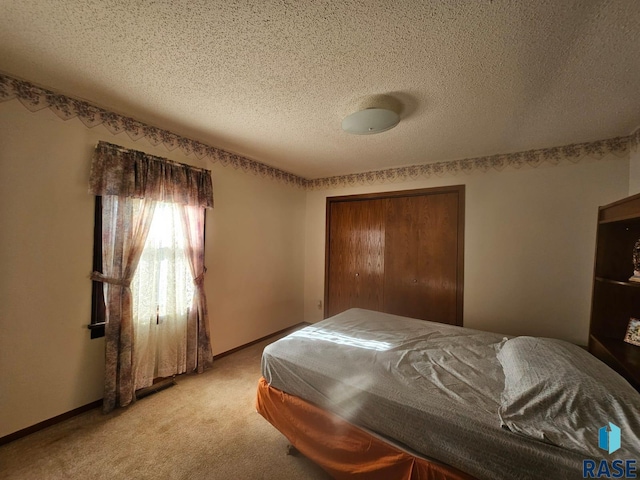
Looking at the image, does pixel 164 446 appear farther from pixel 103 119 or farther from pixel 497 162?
pixel 497 162

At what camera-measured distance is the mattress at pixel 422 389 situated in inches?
38.1

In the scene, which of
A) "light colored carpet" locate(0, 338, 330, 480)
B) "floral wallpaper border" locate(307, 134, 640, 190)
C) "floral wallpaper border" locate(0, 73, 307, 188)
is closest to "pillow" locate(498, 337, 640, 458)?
"light colored carpet" locate(0, 338, 330, 480)

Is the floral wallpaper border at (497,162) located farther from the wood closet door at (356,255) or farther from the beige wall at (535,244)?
the wood closet door at (356,255)

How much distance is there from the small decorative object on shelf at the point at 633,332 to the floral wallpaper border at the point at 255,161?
58.2 inches

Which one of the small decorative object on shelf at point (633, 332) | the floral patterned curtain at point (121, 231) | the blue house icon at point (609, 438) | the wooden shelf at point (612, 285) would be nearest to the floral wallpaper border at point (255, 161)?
the floral patterned curtain at point (121, 231)

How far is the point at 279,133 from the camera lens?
7.66ft

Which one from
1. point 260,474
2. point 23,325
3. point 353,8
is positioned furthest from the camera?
point 23,325

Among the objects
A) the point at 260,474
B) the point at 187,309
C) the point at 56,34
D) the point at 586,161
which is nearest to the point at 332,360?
the point at 260,474

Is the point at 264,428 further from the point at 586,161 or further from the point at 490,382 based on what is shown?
the point at 586,161

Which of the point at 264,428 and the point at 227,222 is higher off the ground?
the point at 227,222

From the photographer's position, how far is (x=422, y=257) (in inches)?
122

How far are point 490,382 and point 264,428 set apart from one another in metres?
1.58

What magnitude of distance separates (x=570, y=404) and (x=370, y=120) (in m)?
1.90

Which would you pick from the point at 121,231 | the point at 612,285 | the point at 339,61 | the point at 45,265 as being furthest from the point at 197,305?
the point at 612,285
